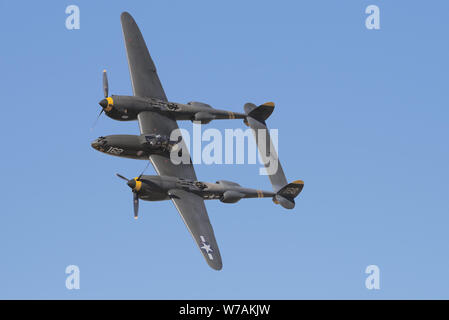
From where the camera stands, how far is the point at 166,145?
5609 cm

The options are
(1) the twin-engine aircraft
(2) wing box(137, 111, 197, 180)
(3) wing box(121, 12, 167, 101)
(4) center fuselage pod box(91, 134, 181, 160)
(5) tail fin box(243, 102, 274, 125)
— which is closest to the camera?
(1) the twin-engine aircraft

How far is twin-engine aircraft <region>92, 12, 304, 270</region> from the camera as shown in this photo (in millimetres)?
52594

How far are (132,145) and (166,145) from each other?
249 cm

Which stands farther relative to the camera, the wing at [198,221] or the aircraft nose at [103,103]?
the aircraft nose at [103,103]

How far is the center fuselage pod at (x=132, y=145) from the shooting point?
55.4 meters

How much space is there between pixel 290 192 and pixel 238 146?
656cm

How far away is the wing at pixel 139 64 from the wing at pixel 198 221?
33.9ft

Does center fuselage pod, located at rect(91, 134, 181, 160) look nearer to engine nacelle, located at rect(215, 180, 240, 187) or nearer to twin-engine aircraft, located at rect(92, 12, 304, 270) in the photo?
twin-engine aircraft, located at rect(92, 12, 304, 270)

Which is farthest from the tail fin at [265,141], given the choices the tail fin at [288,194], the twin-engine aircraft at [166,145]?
the tail fin at [288,194]

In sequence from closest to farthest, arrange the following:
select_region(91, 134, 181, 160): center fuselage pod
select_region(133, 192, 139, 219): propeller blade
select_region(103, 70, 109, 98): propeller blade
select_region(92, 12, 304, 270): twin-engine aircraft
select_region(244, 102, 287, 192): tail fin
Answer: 1. select_region(133, 192, 139, 219): propeller blade
2. select_region(92, 12, 304, 270): twin-engine aircraft
3. select_region(91, 134, 181, 160): center fuselage pod
4. select_region(103, 70, 109, 98): propeller blade
5. select_region(244, 102, 287, 192): tail fin

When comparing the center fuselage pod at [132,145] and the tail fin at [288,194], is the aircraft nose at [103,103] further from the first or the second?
the tail fin at [288,194]

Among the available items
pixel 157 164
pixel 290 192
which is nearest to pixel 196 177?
pixel 157 164

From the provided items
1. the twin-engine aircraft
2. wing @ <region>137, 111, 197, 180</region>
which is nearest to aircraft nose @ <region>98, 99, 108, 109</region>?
the twin-engine aircraft

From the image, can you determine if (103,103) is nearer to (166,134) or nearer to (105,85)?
(105,85)
